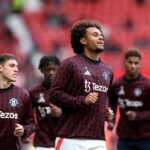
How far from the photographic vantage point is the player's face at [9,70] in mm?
7336

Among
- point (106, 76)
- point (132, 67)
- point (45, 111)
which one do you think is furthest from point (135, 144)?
point (106, 76)

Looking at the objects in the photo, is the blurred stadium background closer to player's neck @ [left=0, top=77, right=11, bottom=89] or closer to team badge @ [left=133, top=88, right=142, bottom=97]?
team badge @ [left=133, top=88, right=142, bottom=97]

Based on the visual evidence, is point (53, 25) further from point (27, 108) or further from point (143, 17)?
point (27, 108)

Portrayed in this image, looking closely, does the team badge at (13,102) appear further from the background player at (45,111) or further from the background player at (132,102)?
the background player at (132,102)

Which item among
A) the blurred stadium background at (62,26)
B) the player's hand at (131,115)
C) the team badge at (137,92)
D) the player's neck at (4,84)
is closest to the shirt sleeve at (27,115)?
the player's neck at (4,84)

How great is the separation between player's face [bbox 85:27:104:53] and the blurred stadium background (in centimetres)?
1325

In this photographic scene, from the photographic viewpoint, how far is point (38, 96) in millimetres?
8789

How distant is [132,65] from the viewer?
29.2 ft

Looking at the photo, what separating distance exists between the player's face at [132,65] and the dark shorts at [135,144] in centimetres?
86

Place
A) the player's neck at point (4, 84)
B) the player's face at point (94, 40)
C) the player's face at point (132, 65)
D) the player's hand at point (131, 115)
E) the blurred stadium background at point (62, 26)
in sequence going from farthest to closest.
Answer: the blurred stadium background at point (62, 26), the player's face at point (132, 65), the player's hand at point (131, 115), the player's neck at point (4, 84), the player's face at point (94, 40)

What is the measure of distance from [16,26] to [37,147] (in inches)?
515

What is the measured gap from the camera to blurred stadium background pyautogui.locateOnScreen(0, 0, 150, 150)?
2094cm

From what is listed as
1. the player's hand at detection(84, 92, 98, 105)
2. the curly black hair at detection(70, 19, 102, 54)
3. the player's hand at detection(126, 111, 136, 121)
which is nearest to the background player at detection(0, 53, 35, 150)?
the curly black hair at detection(70, 19, 102, 54)

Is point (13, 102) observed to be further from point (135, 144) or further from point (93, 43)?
point (135, 144)
